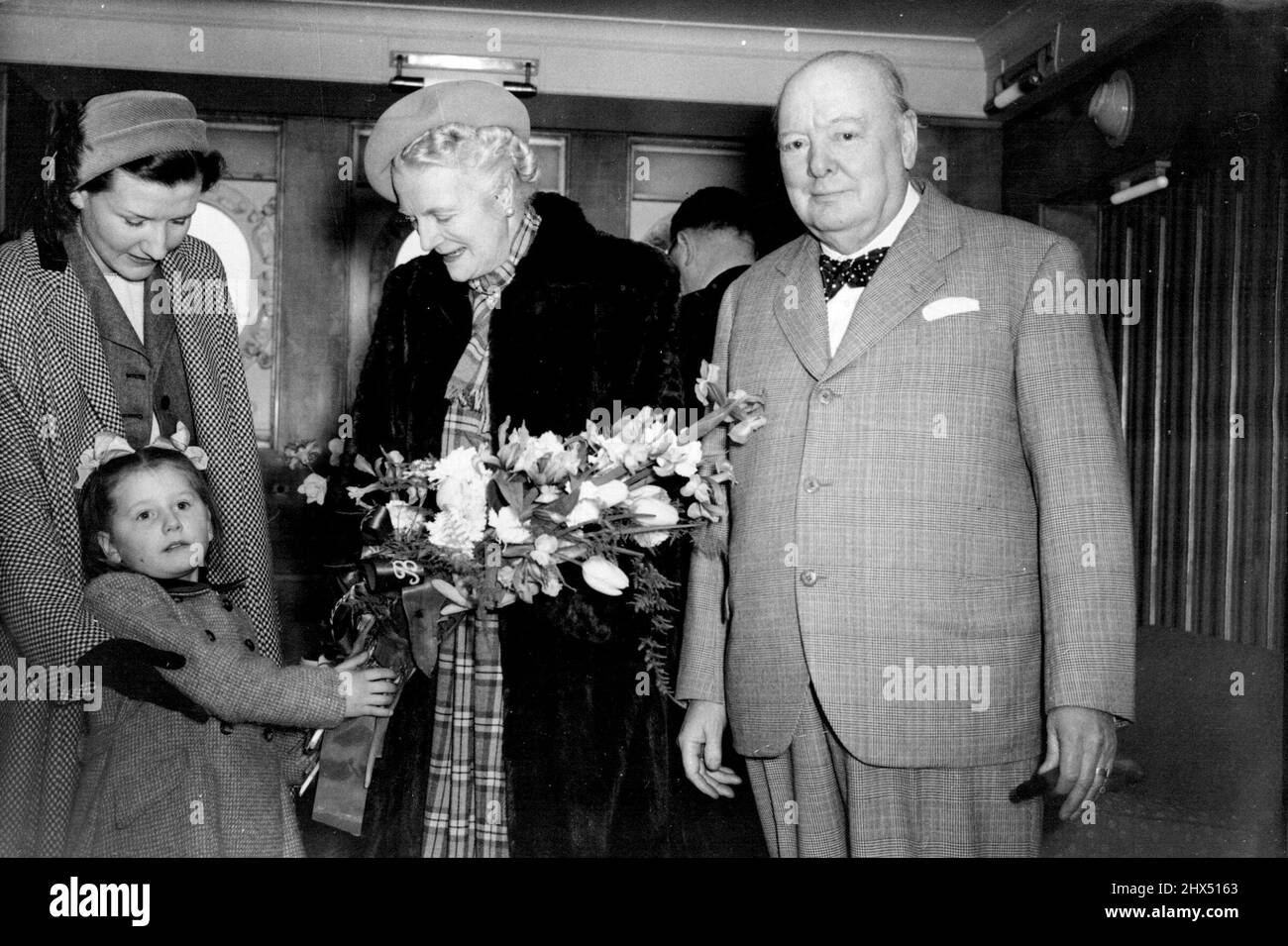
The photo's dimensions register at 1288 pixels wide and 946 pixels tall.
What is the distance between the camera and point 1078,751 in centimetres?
177

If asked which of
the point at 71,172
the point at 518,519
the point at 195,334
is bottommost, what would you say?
the point at 518,519

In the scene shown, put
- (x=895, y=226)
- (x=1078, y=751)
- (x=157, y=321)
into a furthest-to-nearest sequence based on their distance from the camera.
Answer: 1. (x=157, y=321)
2. (x=895, y=226)
3. (x=1078, y=751)

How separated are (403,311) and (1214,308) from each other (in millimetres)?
2297

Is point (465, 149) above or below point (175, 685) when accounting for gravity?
above

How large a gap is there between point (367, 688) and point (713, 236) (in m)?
1.64

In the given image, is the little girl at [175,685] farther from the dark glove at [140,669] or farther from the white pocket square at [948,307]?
the white pocket square at [948,307]

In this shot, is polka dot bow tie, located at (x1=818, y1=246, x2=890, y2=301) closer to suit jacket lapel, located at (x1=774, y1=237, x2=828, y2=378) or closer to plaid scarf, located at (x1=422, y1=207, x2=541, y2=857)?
suit jacket lapel, located at (x1=774, y1=237, x2=828, y2=378)

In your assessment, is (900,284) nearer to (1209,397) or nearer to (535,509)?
(535,509)

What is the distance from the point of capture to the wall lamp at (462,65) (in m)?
2.99

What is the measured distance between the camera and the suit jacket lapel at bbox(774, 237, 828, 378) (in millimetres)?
1981

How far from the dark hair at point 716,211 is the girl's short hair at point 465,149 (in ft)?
3.38

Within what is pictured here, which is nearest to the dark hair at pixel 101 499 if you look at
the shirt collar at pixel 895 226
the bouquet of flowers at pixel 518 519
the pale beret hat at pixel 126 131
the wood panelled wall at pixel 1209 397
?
the bouquet of flowers at pixel 518 519

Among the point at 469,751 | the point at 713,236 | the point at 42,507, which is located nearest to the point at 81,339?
the point at 42,507
